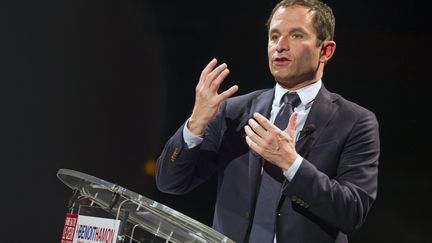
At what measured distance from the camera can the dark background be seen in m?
3.40

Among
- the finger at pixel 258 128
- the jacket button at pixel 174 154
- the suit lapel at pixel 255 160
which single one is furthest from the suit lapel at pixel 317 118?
the jacket button at pixel 174 154

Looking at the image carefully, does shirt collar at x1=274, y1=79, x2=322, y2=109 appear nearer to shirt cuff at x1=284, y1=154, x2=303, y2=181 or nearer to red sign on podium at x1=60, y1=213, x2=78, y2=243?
shirt cuff at x1=284, y1=154, x2=303, y2=181

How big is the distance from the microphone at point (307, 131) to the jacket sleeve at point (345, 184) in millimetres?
81

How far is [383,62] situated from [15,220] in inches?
92.0

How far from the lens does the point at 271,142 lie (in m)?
1.59

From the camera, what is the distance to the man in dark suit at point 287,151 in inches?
65.3

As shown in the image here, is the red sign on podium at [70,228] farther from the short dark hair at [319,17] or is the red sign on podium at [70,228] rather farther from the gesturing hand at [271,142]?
the short dark hair at [319,17]

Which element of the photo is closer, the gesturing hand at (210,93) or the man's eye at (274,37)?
the gesturing hand at (210,93)

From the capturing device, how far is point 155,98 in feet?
11.4

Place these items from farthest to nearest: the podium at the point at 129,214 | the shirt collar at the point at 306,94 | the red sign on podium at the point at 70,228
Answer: the shirt collar at the point at 306,94, the red sign on podium at the point at 70,228, the podium at the point at 129,214

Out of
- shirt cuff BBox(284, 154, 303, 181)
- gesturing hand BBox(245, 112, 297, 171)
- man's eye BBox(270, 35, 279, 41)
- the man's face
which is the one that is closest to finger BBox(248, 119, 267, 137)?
gesturing hand BBox(245, 112, 297, 171)

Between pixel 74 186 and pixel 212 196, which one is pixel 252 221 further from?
pixel 212 196

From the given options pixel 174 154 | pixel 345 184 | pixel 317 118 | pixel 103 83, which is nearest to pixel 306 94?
pixel 317 118

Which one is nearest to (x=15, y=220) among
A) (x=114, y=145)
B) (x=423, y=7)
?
(x=114, y=145)
